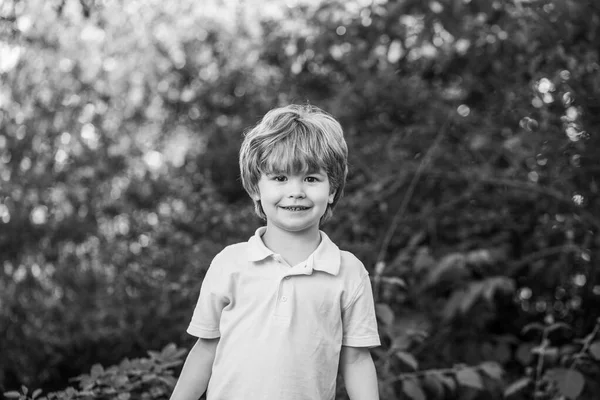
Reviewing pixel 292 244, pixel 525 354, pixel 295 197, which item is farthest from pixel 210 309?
pixel 525 354

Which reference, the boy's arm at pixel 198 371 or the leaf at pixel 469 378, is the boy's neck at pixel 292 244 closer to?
the boy's arm at pixel 198 371

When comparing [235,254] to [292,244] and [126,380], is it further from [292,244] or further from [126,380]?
[126,380]

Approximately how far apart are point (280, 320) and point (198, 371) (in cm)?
32

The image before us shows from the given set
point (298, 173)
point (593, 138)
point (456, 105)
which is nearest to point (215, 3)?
point (456, 105)

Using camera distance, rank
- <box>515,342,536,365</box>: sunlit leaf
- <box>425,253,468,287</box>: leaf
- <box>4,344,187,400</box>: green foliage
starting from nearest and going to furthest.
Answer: <box>4,344,187,400</box>: green foliage, <box>425,253,468,287</box>: leaf, <box>515,342,536,365</box>: sunlit leaf

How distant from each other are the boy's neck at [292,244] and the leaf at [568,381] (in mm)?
1474

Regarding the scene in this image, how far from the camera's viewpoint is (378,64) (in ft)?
16.0

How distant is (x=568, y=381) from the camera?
10.2ft

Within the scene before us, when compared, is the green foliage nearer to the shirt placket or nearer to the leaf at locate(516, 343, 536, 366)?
the shirt placket

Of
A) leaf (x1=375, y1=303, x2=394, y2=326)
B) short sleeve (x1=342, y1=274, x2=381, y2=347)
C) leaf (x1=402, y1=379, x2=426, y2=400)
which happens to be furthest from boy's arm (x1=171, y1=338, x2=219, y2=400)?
leaf (x1=402, y1=379, x2=426, y2=400)

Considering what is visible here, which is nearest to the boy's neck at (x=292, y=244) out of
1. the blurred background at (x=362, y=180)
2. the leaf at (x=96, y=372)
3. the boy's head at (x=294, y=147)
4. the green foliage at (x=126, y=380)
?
the boy's head at (x=294, y=147)

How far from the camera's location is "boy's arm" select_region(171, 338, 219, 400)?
7.21ft

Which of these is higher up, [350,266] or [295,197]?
[295,197]

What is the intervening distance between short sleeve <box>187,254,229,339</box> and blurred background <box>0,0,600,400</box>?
3.02ft
